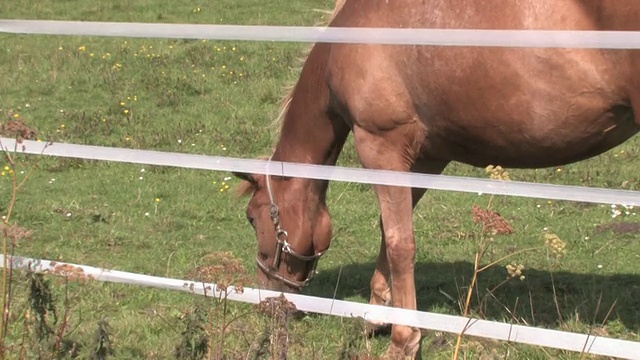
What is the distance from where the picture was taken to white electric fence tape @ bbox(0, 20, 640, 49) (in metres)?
2.87

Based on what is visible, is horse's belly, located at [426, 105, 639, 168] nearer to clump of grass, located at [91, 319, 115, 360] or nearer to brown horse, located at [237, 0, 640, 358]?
brown horse, located at [237, 0, 640, 358]

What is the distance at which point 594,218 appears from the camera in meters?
6.59

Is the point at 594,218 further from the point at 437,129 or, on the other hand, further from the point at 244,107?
the point at 244,107

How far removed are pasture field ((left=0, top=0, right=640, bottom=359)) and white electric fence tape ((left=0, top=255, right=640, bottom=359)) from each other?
112 millimetres

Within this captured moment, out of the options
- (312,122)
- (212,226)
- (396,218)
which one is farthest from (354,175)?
(212,226)

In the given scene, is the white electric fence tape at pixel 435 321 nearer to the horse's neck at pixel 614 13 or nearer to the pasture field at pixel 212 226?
the pasture field at pixel 212 226

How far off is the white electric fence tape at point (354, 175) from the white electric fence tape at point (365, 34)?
435 millimetres

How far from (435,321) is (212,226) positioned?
3.72 meters

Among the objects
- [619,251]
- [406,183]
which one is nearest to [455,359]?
[406,183]

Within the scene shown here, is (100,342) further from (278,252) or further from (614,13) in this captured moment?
(614,13)

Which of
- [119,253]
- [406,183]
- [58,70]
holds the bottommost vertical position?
[58,70]

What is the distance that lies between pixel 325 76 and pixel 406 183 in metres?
1.57

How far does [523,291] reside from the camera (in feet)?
17.5

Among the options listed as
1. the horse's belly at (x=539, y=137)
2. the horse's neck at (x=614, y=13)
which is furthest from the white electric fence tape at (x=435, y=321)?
the horse's neck at (x=614, y=13)
